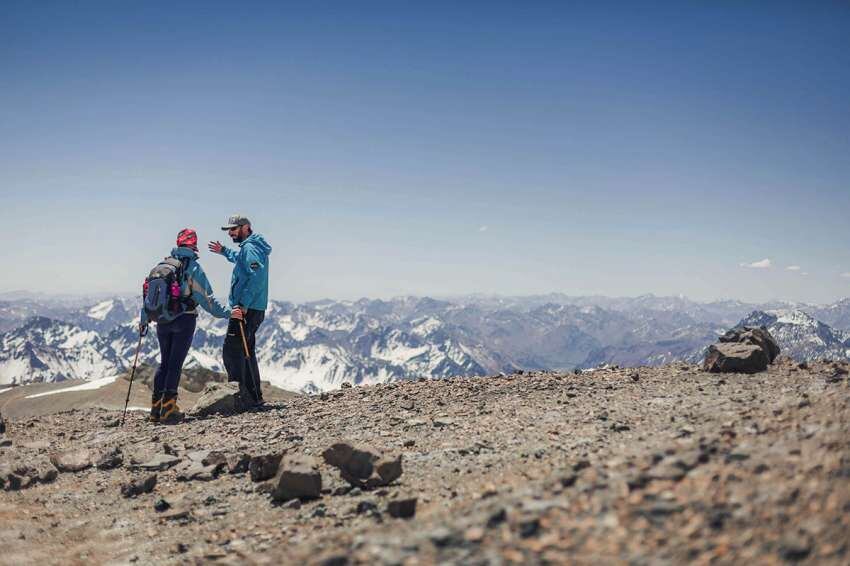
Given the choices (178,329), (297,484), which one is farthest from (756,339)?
(178,329)

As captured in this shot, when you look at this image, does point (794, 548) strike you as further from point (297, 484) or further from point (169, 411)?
point (169, 411)

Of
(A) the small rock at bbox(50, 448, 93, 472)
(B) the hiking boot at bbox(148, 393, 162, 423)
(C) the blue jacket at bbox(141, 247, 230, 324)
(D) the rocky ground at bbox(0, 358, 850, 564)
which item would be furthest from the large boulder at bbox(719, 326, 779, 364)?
(A) the small rock at bbox(50, 448, 93, 472)

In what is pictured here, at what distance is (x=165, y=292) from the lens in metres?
14.8

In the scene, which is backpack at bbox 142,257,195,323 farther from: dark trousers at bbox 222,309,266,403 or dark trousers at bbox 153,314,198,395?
dark trousers at bbox 222,309,266,403

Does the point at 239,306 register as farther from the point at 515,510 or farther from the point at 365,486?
the point at 515,510

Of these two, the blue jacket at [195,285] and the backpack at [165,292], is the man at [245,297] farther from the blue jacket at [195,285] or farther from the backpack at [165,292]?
the backpack at [165,292]

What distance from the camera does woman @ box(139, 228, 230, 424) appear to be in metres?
15.2

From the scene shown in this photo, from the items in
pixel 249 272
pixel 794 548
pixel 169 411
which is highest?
pixel 249 272

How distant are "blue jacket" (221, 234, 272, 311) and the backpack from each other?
4.19ft

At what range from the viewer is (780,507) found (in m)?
4.49

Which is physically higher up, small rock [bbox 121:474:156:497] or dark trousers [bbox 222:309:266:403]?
dark trousers [bbox 222:309:266:403]

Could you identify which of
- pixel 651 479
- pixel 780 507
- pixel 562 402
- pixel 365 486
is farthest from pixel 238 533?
pixel 562 402

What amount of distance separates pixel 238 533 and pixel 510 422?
579 centimetres

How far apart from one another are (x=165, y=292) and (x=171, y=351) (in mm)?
1743
